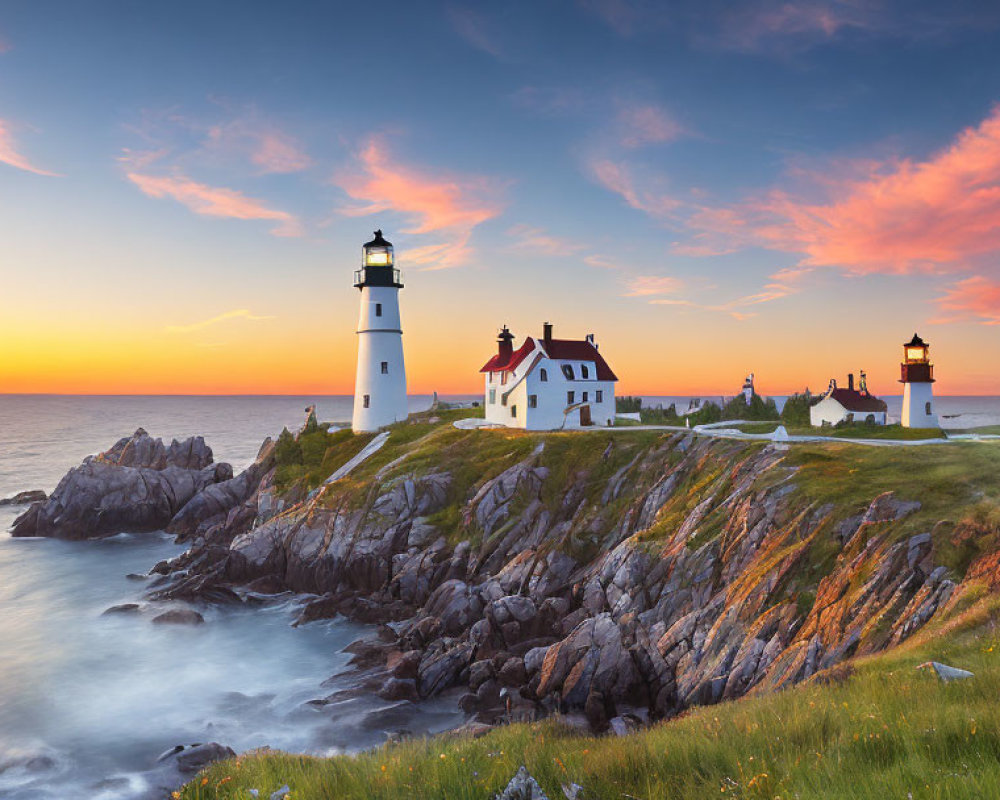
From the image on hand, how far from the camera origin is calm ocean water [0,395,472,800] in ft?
72.9

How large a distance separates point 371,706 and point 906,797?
22.5 meters

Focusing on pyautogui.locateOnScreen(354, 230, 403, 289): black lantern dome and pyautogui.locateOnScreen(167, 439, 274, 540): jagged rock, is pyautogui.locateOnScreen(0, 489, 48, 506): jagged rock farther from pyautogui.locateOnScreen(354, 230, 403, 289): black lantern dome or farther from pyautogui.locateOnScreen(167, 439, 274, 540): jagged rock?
pyautogui.locateOnScreen(354, 230, 403, 289): black lantern dome

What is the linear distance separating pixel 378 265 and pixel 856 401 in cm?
4619

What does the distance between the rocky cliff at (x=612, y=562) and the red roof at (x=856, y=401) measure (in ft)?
78.2

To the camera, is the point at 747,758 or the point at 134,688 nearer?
the point at 747,758

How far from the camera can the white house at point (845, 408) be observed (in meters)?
54.4

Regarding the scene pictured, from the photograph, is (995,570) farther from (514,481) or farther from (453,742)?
(514,481)

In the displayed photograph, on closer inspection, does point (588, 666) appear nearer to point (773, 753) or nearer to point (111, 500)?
point (773, 753)

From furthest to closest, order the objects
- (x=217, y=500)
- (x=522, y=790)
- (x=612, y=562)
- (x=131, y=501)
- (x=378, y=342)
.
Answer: (x=378, y=342)
(x=131, y=501)
(x=217, y=500)
(x=612, y=562)
(x=522, y=790)

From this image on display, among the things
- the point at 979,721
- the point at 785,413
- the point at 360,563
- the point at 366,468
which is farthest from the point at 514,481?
the point at 785,413

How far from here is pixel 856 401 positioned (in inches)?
2201

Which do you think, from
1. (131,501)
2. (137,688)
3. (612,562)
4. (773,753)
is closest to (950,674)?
(773,753)

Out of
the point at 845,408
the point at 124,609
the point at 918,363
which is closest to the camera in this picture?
the point at 124,609

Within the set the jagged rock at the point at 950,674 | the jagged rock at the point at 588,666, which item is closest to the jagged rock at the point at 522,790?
the jagged rock at the point at 950,674
